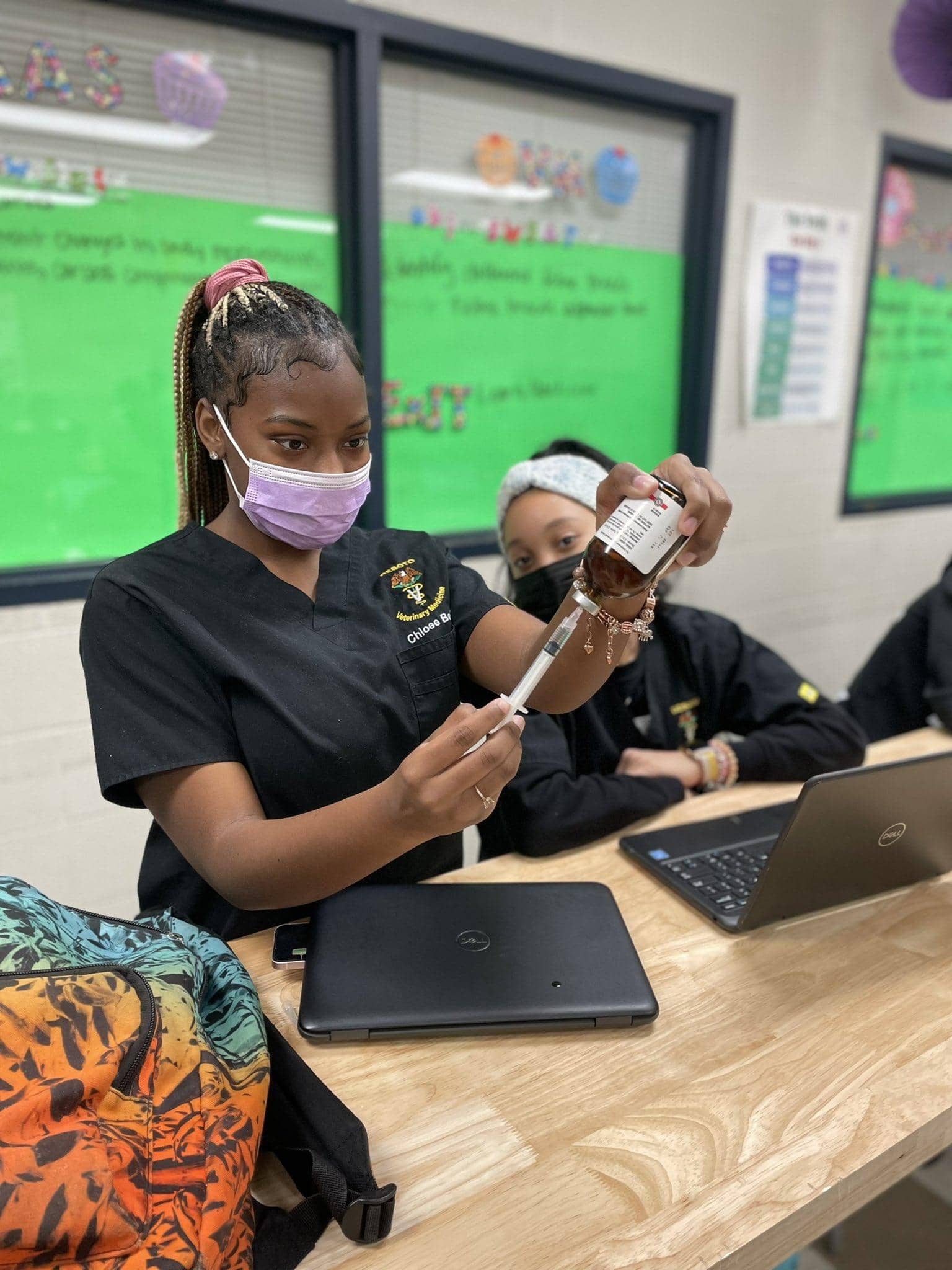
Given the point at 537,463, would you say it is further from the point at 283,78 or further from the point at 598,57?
the point at 598,57

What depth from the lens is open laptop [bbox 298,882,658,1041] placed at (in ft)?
2.74

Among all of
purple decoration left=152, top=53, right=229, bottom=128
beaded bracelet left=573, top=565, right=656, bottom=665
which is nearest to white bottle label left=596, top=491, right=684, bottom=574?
beaded bracelet left=573, top=565, right=656, bottom=665

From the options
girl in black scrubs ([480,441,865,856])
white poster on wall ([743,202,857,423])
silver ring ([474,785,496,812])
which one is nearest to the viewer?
silver ring ([474,785,496,812])

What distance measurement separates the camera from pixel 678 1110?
76cm

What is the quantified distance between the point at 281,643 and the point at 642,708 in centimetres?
84

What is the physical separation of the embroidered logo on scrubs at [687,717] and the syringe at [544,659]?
75 centimetres

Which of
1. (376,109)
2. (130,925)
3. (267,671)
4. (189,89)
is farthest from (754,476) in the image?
(130,925)

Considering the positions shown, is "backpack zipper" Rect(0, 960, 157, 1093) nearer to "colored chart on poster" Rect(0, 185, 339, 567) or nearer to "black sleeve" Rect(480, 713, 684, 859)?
"black sleeve" Rect(480, 713, 684, 859)

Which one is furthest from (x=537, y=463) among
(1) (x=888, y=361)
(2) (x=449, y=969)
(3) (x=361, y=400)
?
(1) (x=888, y=361)

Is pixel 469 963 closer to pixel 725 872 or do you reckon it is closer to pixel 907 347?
pixel 725 872

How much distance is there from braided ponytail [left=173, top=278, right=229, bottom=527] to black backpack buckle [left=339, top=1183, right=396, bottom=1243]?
2.63ft

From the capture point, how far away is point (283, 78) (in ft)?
6.66

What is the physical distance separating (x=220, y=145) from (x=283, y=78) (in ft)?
0.76

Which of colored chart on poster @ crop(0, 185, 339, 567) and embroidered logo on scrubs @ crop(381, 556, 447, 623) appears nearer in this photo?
embroidered logo on scrubs @ crop(381, 556, 447, 623)
